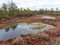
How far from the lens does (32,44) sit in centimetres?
1553

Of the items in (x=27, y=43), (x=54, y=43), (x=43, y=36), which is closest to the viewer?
(x=54, y=43)

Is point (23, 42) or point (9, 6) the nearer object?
point (23, 42)

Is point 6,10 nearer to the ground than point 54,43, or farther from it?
nearer to the ground

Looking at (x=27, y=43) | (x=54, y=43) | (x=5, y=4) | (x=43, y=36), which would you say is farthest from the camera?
(x=5, y=4)

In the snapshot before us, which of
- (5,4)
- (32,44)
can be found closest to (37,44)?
(32,44)

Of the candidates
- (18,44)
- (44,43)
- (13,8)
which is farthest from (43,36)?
Result: (13,8)

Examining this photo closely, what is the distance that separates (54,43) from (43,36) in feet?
10.4

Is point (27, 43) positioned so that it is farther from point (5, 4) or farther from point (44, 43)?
point (5, 4)

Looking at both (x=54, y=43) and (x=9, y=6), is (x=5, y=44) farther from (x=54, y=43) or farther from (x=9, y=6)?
(x=9, y=6)

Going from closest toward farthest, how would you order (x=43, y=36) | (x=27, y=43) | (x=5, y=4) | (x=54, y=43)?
(x=54, y=43), (x=27, y=43), (x=43, y=36), (x=5, y=4)

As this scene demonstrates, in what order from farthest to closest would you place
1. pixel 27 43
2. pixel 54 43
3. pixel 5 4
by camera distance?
1. pixel 5 4
2. pixel 27 43
3. pixel 54 43

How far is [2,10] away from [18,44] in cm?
4934

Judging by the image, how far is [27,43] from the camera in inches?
627

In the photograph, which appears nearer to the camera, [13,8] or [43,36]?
[43,36]
